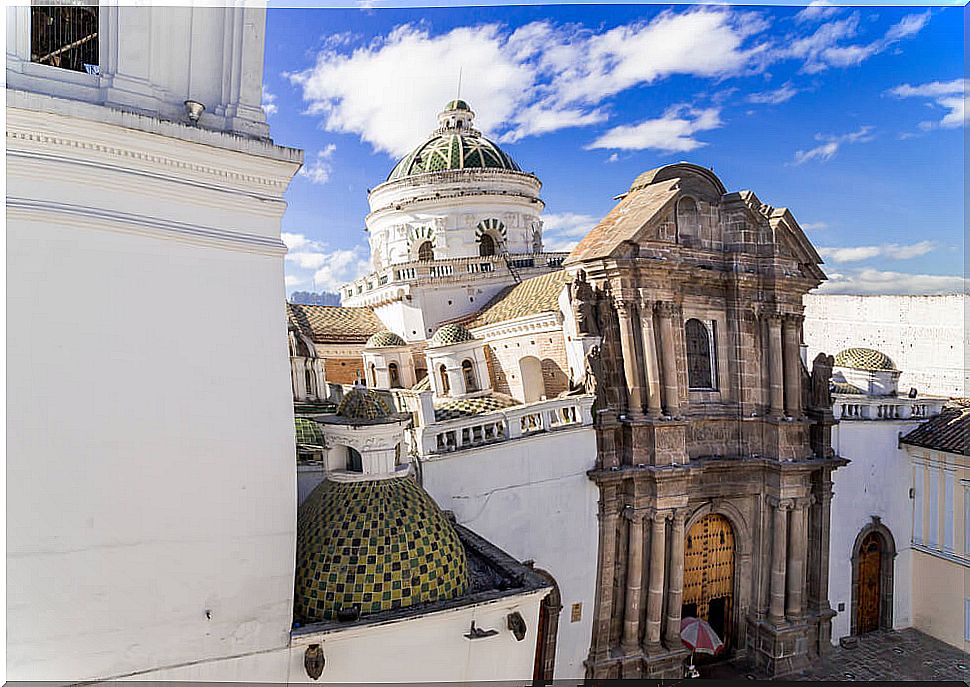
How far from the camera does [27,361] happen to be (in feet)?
8.45

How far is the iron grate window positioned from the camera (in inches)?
122

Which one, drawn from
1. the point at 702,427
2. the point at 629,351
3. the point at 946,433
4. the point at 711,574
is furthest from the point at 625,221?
the point at 946,433

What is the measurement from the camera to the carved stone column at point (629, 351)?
6.95 m

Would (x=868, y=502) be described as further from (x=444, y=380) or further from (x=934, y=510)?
(x=444, y=380)

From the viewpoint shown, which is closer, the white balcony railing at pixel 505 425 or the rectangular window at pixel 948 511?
the white balcony railing at pixel 505 425

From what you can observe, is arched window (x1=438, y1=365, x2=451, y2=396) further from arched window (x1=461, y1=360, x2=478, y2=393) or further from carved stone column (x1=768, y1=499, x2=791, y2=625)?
carved stone column (x1=768, y1=499, x2=791, y2=625)

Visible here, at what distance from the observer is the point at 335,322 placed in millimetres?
10945

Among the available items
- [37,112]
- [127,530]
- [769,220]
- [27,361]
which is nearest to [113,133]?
[37,112]

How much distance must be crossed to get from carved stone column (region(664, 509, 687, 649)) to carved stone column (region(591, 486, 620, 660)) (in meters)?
0.64

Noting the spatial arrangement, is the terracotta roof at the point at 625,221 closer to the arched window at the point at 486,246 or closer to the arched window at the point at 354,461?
the arched window at the point at 354,461

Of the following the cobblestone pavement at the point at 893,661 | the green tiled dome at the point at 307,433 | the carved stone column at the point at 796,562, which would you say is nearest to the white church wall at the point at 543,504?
the green tiled dome at the point at 307,433

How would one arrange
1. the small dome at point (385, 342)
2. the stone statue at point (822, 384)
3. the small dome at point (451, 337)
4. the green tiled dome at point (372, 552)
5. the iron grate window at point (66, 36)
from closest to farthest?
the iron grate window at point (66, 36) < the green tiled dome at point (372, 552) < the stone statue at point (822, 384) < the small dome at point (451, 337) < the small dome at point (385, 342)

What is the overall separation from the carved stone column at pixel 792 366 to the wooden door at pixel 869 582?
2.23m

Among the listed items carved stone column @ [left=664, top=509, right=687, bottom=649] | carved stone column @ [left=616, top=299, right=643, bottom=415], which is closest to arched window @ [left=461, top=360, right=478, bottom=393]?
carved stone column @ [left=616, top=299, right=643, bottom=415]
